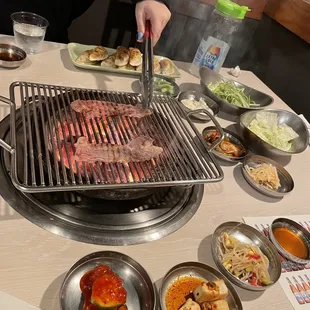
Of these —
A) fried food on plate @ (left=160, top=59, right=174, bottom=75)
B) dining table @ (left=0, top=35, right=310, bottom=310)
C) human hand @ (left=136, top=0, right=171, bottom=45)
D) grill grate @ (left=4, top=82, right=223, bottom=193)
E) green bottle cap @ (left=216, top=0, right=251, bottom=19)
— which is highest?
green bottle cap @ (left=216, top=0, right=251, bottom=19)

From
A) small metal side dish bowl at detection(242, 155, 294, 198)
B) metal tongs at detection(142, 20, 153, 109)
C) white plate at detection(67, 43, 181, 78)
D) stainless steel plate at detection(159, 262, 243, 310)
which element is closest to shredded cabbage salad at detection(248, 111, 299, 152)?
small metal side dish bowl at detection(242, 155, 294, 198)

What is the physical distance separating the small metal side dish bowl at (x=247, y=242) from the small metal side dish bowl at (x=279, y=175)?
1.29 ft

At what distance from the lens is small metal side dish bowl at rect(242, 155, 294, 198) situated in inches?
79.8

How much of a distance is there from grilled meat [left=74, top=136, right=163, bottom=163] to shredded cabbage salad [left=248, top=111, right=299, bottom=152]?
42.3 inches

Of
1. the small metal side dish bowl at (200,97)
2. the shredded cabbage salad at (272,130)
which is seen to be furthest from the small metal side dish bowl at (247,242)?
the small metal side dish bowl at (200,97)

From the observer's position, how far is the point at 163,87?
2654 millimetres

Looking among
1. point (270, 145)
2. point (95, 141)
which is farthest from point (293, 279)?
point (95, 141)

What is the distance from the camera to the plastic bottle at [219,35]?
9.12ft

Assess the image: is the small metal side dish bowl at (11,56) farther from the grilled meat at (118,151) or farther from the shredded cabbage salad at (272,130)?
the shredded cabbage salad at (272,130)

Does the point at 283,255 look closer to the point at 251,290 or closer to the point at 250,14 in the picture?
the point at 251,290

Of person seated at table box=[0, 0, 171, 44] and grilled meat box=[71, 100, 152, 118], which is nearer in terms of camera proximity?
grilled meat box=[71, 100, 152, 118]

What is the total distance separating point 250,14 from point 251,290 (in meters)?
4.85

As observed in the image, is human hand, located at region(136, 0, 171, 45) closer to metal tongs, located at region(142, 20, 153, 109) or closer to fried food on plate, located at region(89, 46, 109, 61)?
metal tongs, located at region(142, 20, 153, 109)

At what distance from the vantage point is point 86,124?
1779mm
